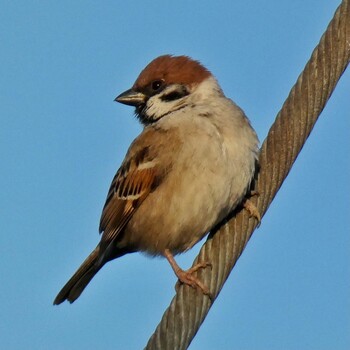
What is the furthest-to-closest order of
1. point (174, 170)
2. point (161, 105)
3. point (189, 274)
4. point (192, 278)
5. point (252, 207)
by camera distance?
point (161, 105)
point (174, 170)
point (252, 207)
point (189, 274)
point (192, 278)

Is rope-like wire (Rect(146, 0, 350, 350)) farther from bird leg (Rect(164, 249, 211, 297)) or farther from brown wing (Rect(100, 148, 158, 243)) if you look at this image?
brown wing (Rect(100, 148, 158, 243))

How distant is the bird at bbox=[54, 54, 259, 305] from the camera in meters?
4.69

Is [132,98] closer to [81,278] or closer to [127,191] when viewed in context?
[127,191]

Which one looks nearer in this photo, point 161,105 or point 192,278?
point 192,278

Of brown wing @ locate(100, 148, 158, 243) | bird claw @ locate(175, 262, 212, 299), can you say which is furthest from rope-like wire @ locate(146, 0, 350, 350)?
brown wing @ locate(100, 148, 158, 243)

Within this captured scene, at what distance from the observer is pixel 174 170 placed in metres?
4.80

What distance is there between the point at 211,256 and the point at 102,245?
53.6 inches

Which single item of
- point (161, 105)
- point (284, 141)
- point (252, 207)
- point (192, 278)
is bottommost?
point (192, 278)

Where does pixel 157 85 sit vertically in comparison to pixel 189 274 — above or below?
above

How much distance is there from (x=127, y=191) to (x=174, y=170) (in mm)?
454

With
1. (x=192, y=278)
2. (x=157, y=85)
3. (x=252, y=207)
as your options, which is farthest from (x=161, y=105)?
(x=192, y=278)

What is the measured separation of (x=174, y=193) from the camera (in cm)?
481

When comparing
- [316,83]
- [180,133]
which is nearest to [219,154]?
[180,133]

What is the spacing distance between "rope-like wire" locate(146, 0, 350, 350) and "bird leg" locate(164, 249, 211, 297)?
3 centimetres
